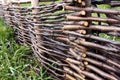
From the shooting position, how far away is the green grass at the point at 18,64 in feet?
12.7

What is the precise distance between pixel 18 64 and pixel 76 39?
59.9 inches

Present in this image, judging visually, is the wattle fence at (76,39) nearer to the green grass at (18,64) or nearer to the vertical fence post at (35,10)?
the vertical fence post at (35,10)

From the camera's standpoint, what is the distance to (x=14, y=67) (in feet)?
13.7

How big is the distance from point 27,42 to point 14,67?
767 millimetres

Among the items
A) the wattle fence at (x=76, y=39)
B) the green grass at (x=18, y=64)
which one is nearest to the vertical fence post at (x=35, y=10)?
the wattle fence at (x=76, y=39)

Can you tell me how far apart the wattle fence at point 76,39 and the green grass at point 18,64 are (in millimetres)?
133

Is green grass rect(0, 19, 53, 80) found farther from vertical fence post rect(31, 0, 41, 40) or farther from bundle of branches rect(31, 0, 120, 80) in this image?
vertical fence post rect(31, 0, 41, 40)

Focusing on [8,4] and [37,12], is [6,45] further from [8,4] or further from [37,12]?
[37,12]

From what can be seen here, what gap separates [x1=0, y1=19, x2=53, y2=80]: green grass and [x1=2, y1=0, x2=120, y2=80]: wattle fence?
13cm

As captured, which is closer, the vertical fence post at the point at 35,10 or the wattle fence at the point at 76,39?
the wattle fence at the point at 76,39

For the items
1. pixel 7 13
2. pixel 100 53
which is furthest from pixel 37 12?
pixel 7 13

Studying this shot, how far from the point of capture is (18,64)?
429 centimetres

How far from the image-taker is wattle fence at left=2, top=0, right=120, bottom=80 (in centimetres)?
256

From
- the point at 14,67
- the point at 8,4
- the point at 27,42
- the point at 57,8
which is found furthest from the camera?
the point at 8,4
